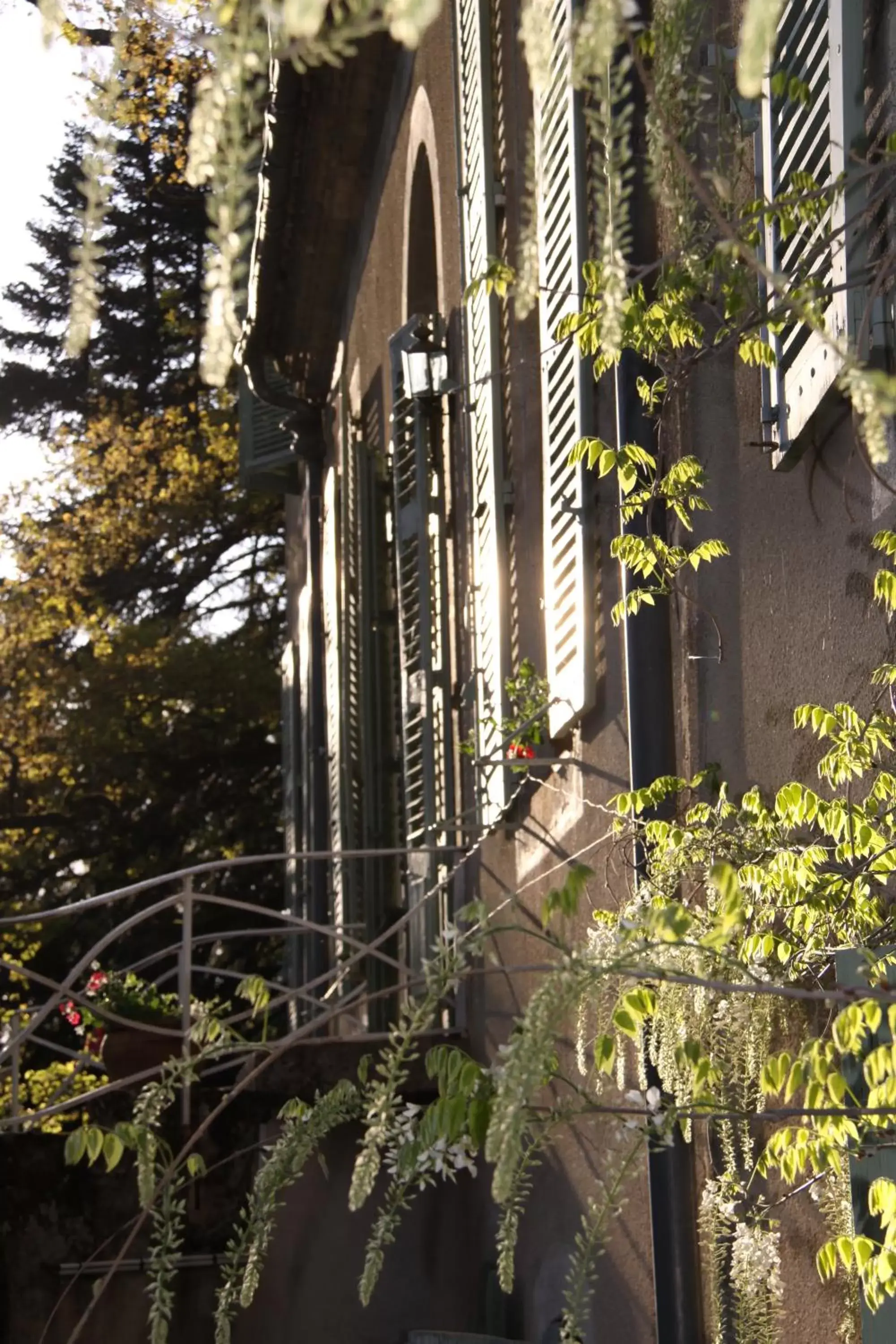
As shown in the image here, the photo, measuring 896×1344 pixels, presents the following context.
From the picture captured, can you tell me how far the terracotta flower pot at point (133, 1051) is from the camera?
7059 mm

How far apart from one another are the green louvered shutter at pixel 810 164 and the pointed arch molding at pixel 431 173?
12.8 feet

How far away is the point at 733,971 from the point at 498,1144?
42.1 inches

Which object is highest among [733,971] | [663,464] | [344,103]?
[344,103]

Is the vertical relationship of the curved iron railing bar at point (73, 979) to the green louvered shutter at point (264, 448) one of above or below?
below

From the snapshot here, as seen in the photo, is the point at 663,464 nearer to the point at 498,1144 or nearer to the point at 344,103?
the point at 498,1144

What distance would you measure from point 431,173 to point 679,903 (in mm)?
5179

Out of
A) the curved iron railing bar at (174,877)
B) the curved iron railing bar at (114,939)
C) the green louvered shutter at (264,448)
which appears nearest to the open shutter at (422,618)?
the curved iron railing bar at (174,877)

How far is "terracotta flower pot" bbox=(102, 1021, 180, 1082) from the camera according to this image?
23.2ft

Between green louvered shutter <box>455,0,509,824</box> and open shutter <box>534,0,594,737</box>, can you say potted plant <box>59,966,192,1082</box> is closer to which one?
green louvered shutter <box>455,0,509,824</box>

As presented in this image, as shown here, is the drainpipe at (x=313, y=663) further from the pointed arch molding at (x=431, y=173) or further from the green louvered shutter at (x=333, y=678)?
the pointed arch molding at (x=431, y=173)

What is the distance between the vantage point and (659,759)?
4.59 metres

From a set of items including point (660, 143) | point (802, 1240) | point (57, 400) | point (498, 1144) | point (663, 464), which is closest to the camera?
point (498, 1144)

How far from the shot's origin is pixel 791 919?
3.47 meters

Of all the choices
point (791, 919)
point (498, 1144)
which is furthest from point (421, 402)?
point (498, 1144)
